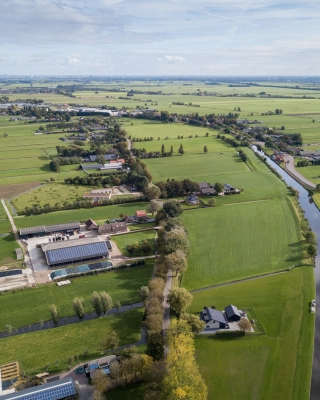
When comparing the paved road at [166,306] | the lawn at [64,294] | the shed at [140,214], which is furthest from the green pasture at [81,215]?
the paved road at [166,306]

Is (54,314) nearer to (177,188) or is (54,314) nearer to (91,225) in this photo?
(91,225)

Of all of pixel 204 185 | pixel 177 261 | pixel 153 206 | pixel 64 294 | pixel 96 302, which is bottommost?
pixel 64 294

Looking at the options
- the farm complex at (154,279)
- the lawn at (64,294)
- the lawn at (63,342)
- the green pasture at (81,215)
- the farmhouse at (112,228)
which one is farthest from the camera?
the green pasture at (81,215)

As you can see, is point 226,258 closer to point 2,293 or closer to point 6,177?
point 2,293

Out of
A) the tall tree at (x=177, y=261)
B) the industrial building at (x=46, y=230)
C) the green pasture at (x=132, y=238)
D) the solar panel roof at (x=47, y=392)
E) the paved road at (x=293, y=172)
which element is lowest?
the solar panel roof at (x=47, y=392)

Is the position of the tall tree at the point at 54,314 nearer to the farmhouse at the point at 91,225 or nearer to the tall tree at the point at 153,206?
the farmhouse at the point at 91,225

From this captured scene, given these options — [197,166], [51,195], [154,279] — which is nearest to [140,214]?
[154,279]
